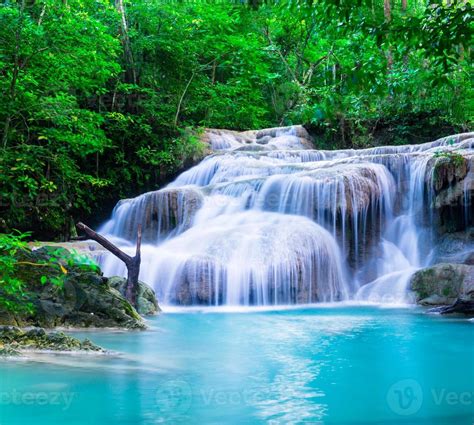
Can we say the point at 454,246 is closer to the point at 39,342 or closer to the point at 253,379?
the point at 253,379

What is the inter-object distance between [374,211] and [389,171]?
131 centimetres

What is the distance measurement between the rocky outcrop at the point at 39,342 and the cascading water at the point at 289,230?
5.82 m

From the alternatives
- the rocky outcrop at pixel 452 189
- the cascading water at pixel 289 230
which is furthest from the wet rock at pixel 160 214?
the rocky outcrop at pixel 452 189

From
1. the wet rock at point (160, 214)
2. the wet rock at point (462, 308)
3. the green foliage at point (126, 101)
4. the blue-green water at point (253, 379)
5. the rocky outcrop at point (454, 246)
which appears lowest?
the blue-green water at point (253, 379)

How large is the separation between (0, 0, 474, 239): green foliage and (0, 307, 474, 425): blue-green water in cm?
Answer: 535

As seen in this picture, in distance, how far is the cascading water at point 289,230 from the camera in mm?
12086

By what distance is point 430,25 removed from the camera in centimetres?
354

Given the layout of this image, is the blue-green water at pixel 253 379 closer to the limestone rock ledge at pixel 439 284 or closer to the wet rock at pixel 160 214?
the limestone rock ledge at pixel 439 284

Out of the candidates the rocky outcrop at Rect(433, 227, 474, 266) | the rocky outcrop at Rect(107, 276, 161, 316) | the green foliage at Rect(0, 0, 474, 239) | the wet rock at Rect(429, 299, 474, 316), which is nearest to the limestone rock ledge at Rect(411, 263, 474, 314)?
the wet rock at Rect(429, 299, 474, 316)

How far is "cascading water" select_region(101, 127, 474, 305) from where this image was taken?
12.1 meters

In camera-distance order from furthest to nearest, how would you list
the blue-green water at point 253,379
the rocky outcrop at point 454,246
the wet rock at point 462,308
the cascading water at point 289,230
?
the rocky outcrop at point 454,246, the cascading water at point 289,230, the wet rock at point 462,308, the blue-green water at point 253,379

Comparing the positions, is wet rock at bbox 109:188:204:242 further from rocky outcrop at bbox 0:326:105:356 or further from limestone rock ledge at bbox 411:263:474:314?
rocky outcrop at bbox 0:326:105:356

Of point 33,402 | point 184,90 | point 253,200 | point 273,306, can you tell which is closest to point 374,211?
point 253,200

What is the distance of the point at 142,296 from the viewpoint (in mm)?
9805
